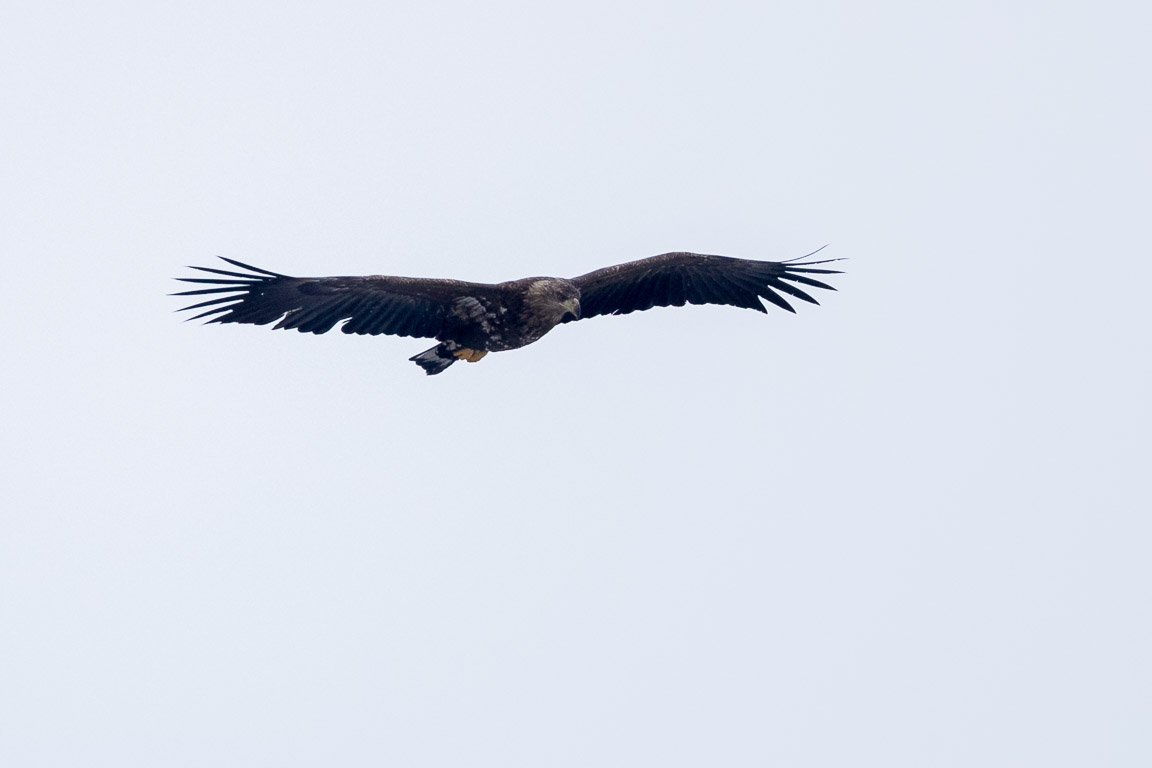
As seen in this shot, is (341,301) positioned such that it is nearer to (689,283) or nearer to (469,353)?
(469,353)

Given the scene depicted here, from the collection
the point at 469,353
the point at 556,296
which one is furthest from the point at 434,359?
the point at 556,296

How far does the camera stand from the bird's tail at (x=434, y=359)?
14273 mm

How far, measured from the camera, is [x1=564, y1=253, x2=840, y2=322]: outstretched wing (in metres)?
15.0

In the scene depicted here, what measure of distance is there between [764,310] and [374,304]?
164 inches

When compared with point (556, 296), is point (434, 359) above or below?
below

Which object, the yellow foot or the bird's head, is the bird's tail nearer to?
the yellow foot

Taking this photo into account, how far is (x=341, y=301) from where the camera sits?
1370cm

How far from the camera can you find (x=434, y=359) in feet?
47.0

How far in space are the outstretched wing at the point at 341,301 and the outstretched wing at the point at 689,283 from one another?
1501mm

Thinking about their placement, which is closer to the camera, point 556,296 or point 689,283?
point 556,296

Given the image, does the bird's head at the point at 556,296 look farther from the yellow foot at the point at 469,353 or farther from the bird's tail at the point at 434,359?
the bird's tail at the point at 434,359

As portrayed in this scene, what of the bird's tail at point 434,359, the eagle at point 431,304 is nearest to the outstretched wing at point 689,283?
the eagle at point 431,304

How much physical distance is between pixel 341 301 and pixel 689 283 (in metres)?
3.70

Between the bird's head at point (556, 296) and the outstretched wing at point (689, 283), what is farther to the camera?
the outstretched wing at point (689, 283)
